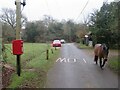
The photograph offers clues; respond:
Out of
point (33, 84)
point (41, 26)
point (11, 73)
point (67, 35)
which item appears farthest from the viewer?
point (67, 35)

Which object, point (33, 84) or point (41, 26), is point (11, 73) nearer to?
point (33, 84)

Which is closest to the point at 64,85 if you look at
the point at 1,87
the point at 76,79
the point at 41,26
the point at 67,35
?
the point at 76,79

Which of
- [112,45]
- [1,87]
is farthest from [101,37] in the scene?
[1,87]

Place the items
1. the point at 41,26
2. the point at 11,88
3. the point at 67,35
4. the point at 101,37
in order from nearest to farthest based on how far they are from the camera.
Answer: the point at 11,88, the point at 101,37, the point at 41,26, the point at 67,35

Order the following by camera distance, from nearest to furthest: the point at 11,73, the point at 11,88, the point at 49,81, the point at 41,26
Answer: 1. the point at 11,88
2. the point at 49,81
3. the point at 11,73
4. the point at 41,26

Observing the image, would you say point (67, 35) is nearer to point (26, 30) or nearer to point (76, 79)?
point (26, 30)

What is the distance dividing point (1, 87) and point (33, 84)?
4.57ft

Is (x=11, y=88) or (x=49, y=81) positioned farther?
(x=49, y=81)

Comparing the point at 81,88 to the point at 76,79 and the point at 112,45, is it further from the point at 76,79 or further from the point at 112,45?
the point at 112,45

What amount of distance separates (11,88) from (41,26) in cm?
7767

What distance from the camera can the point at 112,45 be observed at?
45594mm

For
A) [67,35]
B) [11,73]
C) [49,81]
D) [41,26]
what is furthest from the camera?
[67,35]

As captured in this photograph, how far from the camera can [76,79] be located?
1313cm

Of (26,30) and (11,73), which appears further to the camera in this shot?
(26,30)
